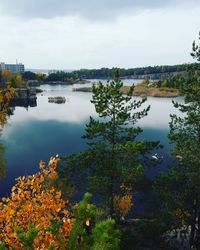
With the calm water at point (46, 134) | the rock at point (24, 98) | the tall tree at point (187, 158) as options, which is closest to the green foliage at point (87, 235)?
the tall tree at point (187, 158)

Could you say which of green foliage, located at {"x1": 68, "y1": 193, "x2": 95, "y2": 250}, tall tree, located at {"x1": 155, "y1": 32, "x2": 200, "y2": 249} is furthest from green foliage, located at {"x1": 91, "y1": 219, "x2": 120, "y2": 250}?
tall tree, located at {"x1": 155, "y1": 32, "x2": 200, "y2": 249}

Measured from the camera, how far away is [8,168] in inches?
2467

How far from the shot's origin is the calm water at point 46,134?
6512 centimetres

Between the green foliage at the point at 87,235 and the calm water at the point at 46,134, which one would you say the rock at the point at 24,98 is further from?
the green foliage at the point at 87,235

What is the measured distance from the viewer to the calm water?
65.1 metres

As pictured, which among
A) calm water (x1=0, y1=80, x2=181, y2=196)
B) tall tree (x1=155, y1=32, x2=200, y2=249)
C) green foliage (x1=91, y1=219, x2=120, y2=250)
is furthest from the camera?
calm water (x1=0, y1=80, x2=181, y2=196)

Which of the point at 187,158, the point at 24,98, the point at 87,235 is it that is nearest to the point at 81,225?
the point at 87,235

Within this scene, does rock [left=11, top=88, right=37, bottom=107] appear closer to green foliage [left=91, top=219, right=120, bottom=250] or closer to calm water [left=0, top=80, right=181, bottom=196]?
calm water [left=0, top=80, right=181, bottom=196]

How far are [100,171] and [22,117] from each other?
296ft

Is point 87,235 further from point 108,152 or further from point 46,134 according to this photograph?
point 46,134

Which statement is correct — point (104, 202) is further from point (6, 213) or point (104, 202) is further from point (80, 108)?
point (80, 108)

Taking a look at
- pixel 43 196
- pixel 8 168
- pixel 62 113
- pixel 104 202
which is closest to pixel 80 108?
pixel 62 113

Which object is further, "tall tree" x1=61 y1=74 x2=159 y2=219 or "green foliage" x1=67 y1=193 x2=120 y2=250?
"tall tree" x1=61 y1=74 x2=159 y2=219

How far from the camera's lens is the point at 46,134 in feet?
292
